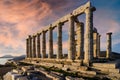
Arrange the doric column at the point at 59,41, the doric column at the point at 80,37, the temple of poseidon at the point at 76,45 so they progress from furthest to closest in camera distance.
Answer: the doric column at the point at 59,41 < the doric column at the point at 80,37 < the temple of poseidon at the point at 76,45

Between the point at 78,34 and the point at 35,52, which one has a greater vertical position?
the point at 78,34

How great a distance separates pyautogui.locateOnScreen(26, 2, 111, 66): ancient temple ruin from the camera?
1048 inches

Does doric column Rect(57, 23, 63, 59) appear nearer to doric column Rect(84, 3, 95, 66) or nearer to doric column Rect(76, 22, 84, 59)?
doric column Rect(76, 22, 84, 59)

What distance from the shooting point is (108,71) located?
21.0 m

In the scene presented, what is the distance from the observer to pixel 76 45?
122 ft

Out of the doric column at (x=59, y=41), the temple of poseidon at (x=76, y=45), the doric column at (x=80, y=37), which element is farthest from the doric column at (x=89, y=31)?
the doric column at (x=59, y=41)

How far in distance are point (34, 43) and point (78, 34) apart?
2017 cm

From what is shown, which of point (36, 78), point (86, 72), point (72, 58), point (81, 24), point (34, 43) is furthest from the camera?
point (34, 43)

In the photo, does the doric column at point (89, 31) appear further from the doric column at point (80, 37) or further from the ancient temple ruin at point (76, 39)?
the doric column at point (80, 37)

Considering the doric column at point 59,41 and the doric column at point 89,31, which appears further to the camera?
the doric column at point 59,41

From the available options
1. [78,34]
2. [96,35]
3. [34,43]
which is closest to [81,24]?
[78,34]

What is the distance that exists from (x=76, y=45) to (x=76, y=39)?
1.07 metres

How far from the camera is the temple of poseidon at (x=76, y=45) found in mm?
25542

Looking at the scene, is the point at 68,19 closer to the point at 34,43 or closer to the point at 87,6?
the point at 87,6
